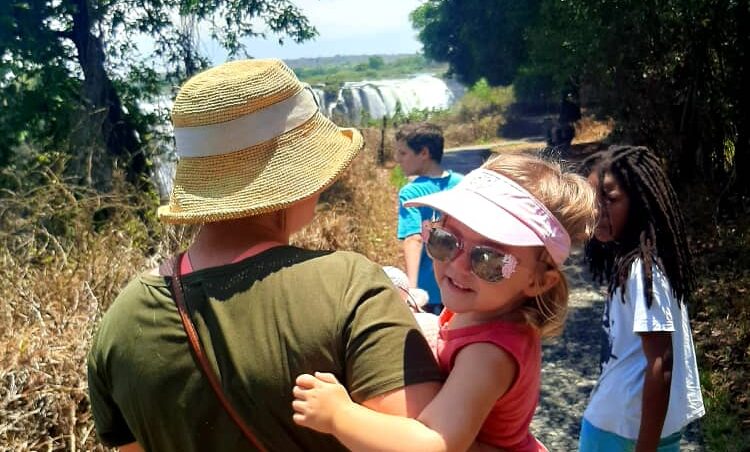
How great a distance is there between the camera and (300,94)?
138 cm

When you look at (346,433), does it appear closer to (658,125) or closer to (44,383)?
(44,383)

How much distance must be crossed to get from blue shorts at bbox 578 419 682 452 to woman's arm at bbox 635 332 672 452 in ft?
0.45

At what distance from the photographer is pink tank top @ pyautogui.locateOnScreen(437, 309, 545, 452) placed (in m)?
1.25

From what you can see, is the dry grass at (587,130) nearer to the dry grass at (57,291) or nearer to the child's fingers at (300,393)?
the dry grass at (57,291)

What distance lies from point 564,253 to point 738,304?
16.1 feet

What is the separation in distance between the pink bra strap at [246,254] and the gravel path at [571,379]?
2999mm

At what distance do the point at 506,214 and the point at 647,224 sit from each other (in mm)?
1063

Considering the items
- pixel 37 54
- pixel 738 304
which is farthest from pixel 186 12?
pixel 738 304

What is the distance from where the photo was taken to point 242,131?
4.29ft

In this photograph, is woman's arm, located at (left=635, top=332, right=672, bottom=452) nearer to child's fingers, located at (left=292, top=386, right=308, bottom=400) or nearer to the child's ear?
the child's ear

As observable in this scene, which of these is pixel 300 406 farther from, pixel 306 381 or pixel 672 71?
pixel 672 71

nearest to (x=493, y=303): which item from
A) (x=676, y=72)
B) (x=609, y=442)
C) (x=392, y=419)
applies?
(x=392, y=419)

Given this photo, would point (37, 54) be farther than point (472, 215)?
Yes

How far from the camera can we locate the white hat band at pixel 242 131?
4.28 feet
